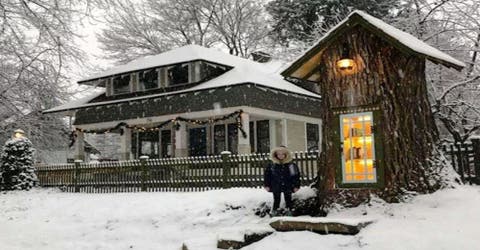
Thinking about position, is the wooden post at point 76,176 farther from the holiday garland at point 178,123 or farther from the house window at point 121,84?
the house window at point 121,84

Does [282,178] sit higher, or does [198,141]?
[198,141]

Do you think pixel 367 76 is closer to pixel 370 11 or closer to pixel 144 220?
pixel 144 220

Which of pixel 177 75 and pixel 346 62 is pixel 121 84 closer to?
pixel 177 75

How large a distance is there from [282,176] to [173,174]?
20.1 ft

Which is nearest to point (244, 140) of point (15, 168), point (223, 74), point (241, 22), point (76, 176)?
point (223, 74)

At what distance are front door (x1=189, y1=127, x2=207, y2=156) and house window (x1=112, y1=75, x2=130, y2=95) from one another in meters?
4.17

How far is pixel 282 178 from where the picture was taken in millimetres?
11172

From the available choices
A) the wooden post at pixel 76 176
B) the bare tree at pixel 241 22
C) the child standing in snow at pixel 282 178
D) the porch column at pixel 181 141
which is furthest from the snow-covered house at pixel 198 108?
the bare tree at pixel 241 22

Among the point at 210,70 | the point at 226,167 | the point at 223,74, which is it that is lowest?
the point at 226,167

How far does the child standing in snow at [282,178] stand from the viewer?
36.6 ft

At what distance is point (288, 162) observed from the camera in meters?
11.3

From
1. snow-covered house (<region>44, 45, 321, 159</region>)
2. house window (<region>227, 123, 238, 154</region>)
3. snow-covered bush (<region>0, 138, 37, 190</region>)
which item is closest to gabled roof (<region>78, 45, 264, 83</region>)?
snow-covered house (<region>44, 45, 321, 159</region>)

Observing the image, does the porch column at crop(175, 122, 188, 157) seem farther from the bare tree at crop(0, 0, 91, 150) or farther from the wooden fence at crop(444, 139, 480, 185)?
the wooden fence at crop(444, 139, 480, 185)

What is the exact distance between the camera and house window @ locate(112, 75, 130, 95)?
26094 mm
